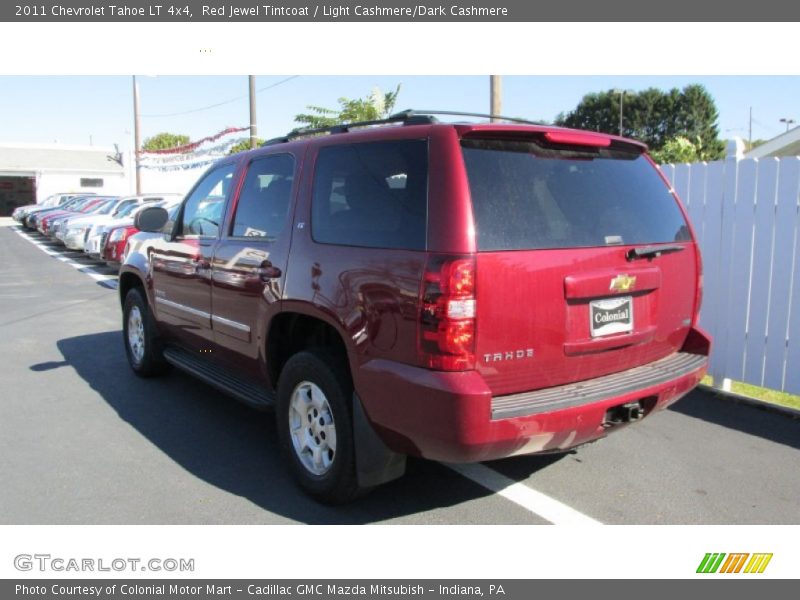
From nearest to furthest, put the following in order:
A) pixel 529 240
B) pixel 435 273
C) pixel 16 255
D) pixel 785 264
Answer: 1. pixel 435 273
2. pixel 529 240
3. pixel 785 264
4. pixel 16 255

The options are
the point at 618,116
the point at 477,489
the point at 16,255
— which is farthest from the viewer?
the point at 618,116

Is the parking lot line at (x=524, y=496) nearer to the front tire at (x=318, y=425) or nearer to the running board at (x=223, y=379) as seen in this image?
the front tire at (x=318, y=425)

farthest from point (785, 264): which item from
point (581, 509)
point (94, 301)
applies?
point (94, 301)

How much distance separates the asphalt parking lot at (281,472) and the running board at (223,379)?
1.31 feet

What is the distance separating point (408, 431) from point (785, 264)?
12.4 ft

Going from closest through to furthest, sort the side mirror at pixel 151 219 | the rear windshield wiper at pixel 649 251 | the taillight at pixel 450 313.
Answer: the taillight at pixel 450 313 < the rear windshield wiper at pixel 649 251 < the side mirror at pixel 151 219

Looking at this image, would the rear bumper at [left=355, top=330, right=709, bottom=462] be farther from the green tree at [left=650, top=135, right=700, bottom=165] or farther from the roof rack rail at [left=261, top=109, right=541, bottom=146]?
the green tree at [left=650, top=135, right=700, bottom=165]

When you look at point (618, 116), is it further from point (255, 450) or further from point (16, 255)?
point (255, 450)

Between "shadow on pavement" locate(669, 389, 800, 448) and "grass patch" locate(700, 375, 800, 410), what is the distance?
0.27 m

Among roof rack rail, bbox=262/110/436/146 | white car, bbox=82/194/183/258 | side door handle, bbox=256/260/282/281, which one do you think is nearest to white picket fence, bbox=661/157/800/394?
roof rack rail, bbox=262/110/436/146

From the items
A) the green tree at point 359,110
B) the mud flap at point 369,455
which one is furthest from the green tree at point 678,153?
the mud flap at point 369,455

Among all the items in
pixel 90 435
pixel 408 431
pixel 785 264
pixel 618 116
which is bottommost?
pixel 90 435

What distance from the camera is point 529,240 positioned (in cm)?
308

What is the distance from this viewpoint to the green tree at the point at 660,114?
56125mm
